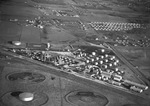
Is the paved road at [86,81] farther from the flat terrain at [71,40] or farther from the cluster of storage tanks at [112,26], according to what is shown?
the cluster of storage tanks at [112,26]

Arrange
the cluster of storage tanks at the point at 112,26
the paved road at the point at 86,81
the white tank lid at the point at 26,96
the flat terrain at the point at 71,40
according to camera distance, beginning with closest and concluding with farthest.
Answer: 1. the white tank lid at the point at 26,96
2. the flat terrain at the point at 71,40
3. the paved road at the point at 86,81
4. the cluster of storage tanks at the point at 112,26

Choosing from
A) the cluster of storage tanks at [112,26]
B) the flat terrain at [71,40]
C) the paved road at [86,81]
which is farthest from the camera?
the cluster of storage tanks at [112,26]

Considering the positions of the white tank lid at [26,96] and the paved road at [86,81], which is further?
the paved road at [86,81]

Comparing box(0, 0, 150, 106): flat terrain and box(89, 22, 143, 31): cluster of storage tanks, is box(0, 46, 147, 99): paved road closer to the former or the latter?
box(0, 0, 150, 106): flat terrain

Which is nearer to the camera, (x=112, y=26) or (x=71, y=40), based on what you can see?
(x=71, y=40)

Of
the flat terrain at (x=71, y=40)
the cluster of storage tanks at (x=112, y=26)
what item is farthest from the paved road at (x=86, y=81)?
the cluster of storage tanks at (x=112, y=26)

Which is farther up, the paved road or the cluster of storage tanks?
the cluster of storage tanks

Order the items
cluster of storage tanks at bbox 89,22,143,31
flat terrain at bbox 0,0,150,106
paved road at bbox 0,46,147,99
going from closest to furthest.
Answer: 1. flat terrain at bbox 0,0,150,106
2. paved road at bbox 0,46,147,99
3. cluster of storage tanks at bbox 89,22,143,31

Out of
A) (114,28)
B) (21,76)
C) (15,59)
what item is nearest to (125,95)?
(21,76)

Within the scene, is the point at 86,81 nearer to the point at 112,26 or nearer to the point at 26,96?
the point at 26,96

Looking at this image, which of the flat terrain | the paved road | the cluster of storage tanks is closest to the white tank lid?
the flat terrain

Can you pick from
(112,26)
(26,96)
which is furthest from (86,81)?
(112,26)

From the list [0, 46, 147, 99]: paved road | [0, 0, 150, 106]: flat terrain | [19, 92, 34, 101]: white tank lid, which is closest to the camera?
[19, 92, 34, 101]: white tank lid

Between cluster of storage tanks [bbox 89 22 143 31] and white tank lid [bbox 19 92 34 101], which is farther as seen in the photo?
cluster of storage tanks [bbox 89 22 143 31]
